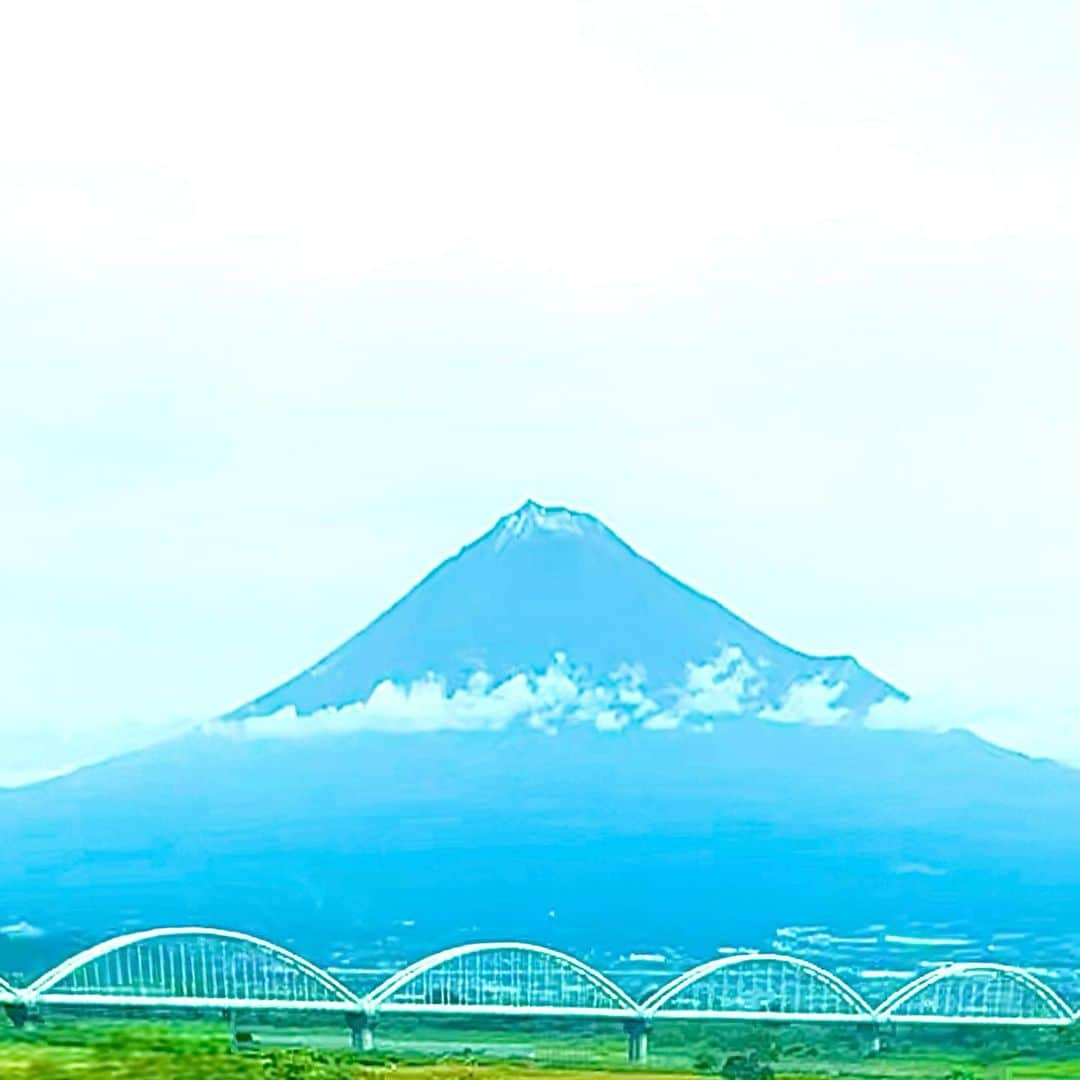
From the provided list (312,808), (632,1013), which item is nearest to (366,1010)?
(632,1013)

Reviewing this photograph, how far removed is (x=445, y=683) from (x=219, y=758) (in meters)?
5.89

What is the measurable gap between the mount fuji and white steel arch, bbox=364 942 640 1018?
11.0m

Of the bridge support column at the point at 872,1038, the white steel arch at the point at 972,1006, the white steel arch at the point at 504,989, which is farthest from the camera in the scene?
the white steel arch at the point at 972,1006

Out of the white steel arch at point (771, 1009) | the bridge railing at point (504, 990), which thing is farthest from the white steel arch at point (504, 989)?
the white steel arch at point (771, 1009)

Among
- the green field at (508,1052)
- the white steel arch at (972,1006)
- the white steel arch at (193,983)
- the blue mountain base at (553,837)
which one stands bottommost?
the green field at (508,1052)

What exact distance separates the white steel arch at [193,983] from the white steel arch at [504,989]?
2.48 feet

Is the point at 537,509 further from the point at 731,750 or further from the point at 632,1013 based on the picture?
the point at 632,1013

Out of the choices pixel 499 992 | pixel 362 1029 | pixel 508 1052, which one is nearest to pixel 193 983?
pixel 499 992

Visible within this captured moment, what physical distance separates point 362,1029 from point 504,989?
748cm

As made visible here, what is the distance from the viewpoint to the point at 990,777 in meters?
66.0

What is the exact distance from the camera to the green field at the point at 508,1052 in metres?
18.3

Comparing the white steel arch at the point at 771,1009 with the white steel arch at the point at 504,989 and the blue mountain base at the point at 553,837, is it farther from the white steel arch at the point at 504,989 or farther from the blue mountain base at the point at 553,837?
the blue mountain base at the point at 553,837

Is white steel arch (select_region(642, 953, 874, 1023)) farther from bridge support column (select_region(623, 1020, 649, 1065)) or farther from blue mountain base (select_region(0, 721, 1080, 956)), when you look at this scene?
blue mountain base (select_region(0, 721, 1080, 956))

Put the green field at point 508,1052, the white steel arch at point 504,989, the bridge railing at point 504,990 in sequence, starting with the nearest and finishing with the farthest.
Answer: the green field at point 508,1052
the bridge railing at point 504,990
the white steel arch at point 504,989
